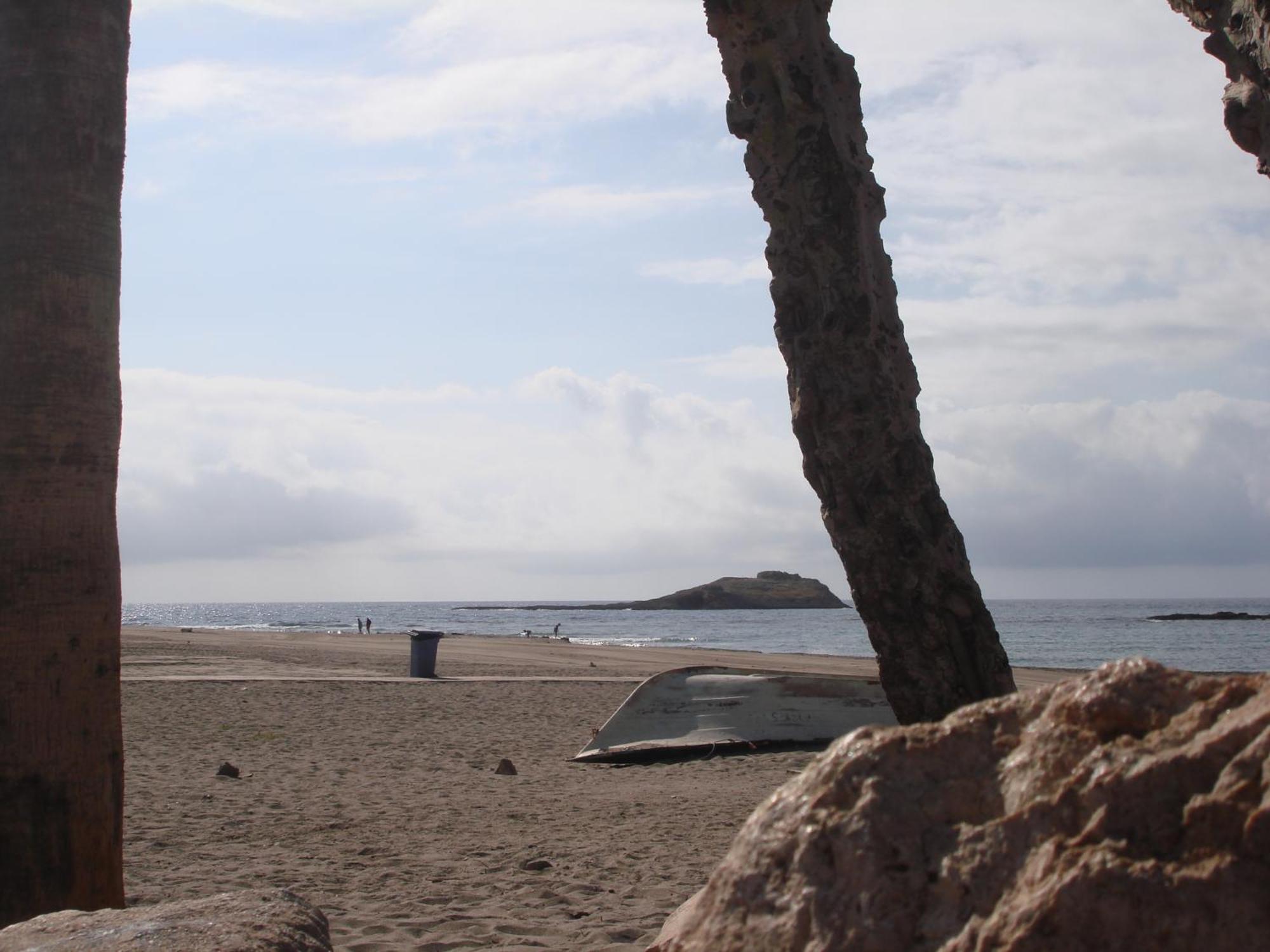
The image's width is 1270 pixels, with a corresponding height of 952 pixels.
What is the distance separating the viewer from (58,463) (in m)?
4.19

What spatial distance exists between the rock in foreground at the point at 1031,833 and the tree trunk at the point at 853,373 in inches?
97.2

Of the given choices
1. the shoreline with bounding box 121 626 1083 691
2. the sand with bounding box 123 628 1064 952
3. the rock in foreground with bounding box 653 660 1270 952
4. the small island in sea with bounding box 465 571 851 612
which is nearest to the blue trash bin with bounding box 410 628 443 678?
the shoreline with bounding box 121 626 1083 691

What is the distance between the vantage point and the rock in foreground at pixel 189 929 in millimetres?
2941

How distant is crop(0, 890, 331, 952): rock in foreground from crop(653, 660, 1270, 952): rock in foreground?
1373mm

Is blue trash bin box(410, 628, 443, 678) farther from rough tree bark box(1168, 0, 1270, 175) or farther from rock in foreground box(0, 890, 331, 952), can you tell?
rough tree bark box(1168, 0, 1270, 175)

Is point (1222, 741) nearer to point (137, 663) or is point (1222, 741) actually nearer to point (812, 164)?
point (812, 164)

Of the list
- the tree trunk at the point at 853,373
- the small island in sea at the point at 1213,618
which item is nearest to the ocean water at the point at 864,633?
the small island in sea at the point at 1213,618

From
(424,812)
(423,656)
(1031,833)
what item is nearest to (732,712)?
(424,812)

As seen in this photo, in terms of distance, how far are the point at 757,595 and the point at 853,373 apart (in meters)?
125

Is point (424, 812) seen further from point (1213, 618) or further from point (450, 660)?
point (1213, 618)

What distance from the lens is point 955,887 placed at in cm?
183

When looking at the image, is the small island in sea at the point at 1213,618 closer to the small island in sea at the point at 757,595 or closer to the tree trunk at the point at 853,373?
the small island in sea at the point at 757,595

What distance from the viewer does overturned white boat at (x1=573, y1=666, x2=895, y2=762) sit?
36.4 feet

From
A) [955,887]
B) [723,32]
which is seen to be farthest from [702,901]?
[723,32]
